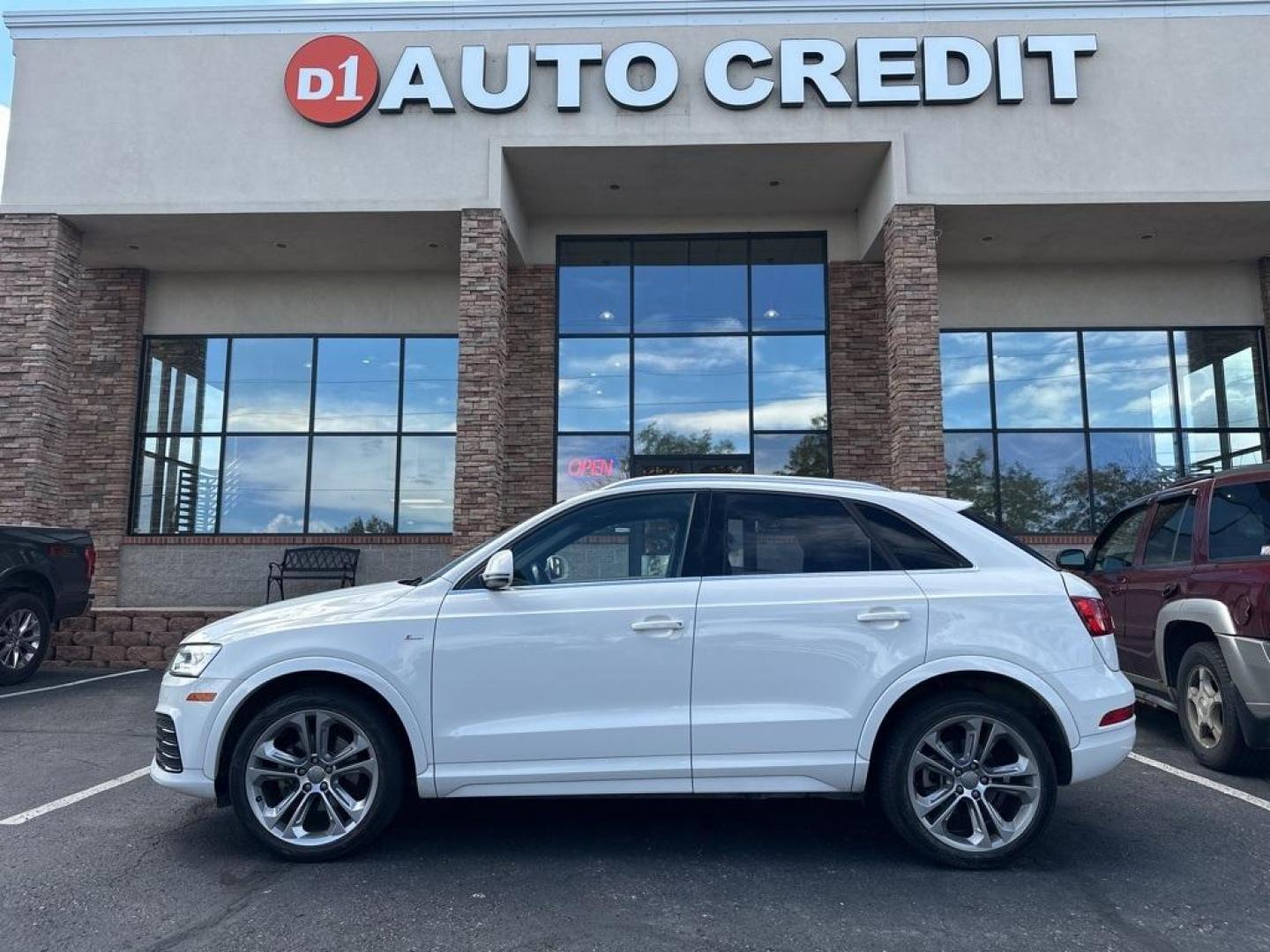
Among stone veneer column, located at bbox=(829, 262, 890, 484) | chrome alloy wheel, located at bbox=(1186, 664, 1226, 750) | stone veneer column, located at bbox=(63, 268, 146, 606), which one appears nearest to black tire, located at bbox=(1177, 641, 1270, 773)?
chrome alloy wheel, located at bbox=(1186, 664, 1226, 750)

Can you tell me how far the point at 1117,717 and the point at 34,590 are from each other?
32.5 feet

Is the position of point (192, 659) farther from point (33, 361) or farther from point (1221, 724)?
point (33, 361)

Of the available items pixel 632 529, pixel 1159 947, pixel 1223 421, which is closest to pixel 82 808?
pixel 632 529

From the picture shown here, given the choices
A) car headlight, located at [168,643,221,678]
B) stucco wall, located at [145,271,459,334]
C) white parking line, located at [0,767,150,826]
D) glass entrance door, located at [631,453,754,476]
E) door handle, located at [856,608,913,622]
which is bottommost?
white parking line, located at [0,767,150,826]

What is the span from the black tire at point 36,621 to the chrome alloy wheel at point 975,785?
354 inches

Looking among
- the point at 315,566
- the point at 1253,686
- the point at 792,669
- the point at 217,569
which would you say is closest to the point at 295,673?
the point at 792,669

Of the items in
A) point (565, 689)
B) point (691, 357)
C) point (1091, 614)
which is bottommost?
point (565, 689)

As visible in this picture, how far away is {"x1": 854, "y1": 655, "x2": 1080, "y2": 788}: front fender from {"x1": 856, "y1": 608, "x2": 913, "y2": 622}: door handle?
22cm

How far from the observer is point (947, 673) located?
12.8ft

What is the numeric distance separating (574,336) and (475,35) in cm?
447

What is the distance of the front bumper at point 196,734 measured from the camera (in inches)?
157

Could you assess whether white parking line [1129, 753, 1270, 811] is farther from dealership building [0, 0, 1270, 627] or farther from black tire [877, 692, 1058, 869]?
dealership building [0, 0, 1270, 627]

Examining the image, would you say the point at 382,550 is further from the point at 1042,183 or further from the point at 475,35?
the point at 1042,183

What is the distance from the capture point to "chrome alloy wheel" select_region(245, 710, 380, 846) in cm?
395
